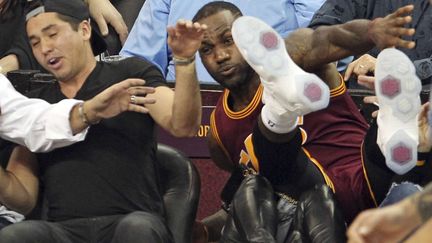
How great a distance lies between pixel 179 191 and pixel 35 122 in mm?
506

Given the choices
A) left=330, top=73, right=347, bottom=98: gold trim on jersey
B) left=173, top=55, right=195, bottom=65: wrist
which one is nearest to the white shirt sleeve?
left=173, top=55, right=195, bottom=65: wrist

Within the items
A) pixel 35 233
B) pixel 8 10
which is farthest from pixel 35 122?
pixel 8 10

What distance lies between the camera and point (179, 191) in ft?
12.1

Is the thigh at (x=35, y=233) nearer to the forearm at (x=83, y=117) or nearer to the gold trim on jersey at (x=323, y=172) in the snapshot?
the forearm at (x=83, y=117)

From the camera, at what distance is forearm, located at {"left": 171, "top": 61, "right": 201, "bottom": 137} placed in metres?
3.49

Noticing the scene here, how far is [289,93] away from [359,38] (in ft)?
1.32

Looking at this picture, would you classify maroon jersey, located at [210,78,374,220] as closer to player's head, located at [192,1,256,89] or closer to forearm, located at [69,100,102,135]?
player's head, located at [192,1,256,89]

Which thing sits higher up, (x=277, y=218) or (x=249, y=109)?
(x=249, y=109)

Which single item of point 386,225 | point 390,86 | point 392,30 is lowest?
point 390,86

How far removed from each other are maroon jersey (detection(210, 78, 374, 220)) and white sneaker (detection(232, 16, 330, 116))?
361 millimetres

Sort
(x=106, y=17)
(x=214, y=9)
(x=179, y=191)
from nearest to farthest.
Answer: (x=179, y=191), (x=214, y=9), (x=106, y=17)

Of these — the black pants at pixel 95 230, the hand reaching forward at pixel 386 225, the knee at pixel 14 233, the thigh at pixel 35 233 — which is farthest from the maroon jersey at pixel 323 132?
the hand reaching forward at pixel 386 225

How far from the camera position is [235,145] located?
12.7ft

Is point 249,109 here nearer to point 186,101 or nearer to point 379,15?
point 186,101
